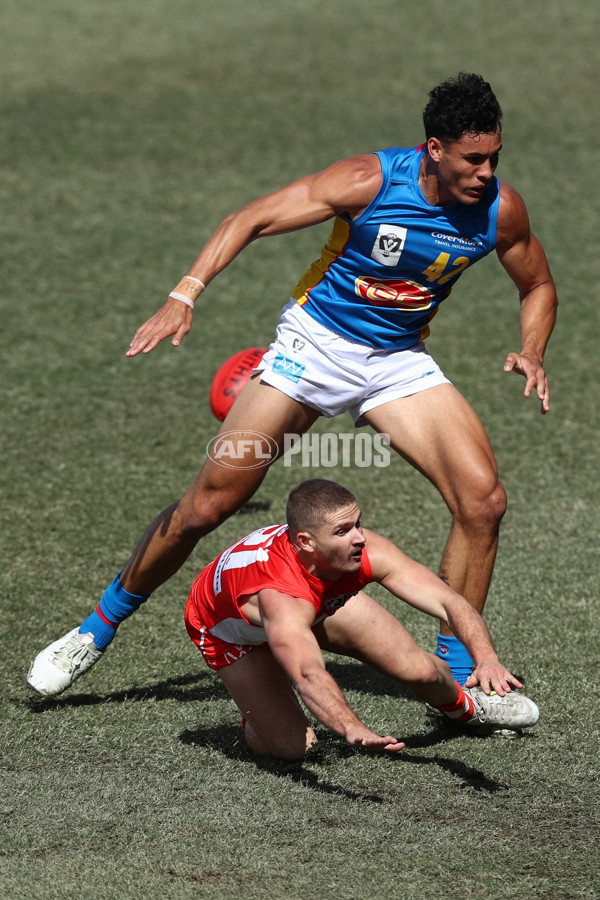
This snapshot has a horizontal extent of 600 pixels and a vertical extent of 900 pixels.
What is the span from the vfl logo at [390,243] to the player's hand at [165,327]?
0.88 metres

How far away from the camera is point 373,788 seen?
4375 mm

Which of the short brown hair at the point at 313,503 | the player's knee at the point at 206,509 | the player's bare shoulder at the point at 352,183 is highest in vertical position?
the player's bare shoulder at the point at 352,183

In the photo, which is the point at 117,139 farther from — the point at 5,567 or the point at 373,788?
the point at 373,788

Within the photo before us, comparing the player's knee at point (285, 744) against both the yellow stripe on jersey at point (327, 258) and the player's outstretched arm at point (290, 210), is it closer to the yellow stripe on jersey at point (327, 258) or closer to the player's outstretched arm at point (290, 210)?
the player's outstretched arm at point (290, 210)

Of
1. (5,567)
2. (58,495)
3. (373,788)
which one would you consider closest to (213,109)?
(58,495)

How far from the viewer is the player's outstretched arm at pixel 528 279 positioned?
498 centimetres

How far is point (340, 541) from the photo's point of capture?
4.32 metres

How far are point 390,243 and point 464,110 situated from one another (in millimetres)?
619

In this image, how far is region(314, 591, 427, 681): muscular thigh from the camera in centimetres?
454

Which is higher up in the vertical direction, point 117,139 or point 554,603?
point 117,139

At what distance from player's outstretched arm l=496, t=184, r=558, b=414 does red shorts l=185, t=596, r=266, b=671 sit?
1.65m

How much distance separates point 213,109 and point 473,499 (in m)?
12.8

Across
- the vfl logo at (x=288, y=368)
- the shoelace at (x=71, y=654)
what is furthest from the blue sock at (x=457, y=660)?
the shoelace at (x=71, y=654)

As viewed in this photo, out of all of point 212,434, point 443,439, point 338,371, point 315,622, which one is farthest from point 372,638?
point 212,434
